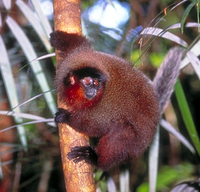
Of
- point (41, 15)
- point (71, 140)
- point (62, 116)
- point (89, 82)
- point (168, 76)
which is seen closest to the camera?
point (71, 140)

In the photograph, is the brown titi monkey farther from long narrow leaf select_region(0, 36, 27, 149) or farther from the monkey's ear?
long narrow leaf select_region(0, 36, 27, 149)

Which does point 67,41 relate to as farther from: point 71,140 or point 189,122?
point 189,122

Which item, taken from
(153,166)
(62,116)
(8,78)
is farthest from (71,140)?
(153,166)

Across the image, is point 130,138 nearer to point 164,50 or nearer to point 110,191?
point 110,191

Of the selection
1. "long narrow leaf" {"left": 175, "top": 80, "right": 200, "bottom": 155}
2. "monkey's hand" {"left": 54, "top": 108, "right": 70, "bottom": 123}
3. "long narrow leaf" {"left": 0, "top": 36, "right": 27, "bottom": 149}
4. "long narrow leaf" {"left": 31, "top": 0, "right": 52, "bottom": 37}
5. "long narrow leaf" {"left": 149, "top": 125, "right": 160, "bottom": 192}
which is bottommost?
"long narrow leaf" {"left": 149, "top": 125, "right": 160, "bottom": 192}

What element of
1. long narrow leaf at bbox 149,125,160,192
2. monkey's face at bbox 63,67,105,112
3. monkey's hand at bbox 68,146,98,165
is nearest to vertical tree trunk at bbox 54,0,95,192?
monkey's hand at bbox 68,146,98,165

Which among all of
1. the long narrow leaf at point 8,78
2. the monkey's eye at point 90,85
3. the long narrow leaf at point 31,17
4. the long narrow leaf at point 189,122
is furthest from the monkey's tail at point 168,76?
the long narrow leaf at point 8,78

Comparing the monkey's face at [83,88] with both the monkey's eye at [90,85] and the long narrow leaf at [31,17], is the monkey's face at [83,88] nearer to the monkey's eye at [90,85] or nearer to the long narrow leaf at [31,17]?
the monkey's eye at [90,85]

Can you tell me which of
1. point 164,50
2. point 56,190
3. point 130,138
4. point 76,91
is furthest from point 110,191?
point 164,50
